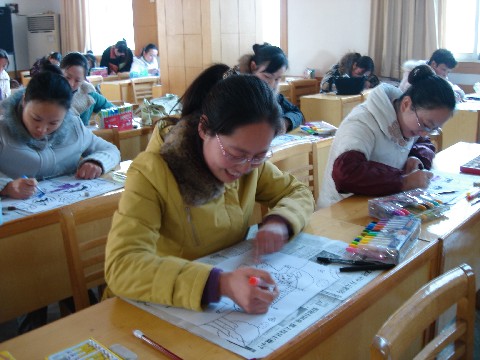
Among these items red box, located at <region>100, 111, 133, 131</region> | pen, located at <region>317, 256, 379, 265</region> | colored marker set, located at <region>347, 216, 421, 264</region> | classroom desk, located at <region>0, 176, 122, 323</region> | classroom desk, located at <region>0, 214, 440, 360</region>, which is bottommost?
classroom desk, located at <region>0, 176, 122, 323</region>

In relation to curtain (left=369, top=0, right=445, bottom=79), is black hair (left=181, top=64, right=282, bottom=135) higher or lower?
lower

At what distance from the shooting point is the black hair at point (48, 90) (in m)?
2.12

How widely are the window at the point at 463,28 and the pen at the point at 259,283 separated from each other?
18.8 feet

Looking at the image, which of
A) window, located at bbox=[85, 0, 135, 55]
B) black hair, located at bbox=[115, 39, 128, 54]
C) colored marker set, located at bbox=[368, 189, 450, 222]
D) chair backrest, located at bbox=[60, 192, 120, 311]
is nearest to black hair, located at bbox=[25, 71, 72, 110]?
chair backrest, located at bbox=[60, 192, 120, 311]

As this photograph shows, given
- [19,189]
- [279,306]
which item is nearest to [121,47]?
[19,189]

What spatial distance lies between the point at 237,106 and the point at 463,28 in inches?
224

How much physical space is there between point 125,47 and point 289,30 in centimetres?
262

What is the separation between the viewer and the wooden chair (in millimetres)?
869

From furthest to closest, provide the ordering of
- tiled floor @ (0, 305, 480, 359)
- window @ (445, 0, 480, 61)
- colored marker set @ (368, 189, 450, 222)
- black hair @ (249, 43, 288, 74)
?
1. window @ (445, 0, 480, 61)
2. black hair @ (249, 43, 288, 74)
3. tiled floor @ (0, 305, 480, 359)
4. colored marker set @ (368, 189, 450, 222)

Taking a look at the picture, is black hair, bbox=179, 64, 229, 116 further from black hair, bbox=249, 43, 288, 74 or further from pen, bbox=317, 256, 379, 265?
black hair, bbox=249, 43, 288, 74

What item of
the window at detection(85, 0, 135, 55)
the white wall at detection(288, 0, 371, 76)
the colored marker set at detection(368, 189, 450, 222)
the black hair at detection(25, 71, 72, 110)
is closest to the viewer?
the colored marker set at detection(368, 189, 450, 222)

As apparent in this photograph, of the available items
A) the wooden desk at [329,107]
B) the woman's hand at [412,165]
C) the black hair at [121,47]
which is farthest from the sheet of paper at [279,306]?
the black hair at [121,47]

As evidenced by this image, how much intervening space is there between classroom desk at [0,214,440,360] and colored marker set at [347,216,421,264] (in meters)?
0.04

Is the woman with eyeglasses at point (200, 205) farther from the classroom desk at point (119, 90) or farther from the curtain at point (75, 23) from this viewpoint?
the curtain at point (75, 23)
